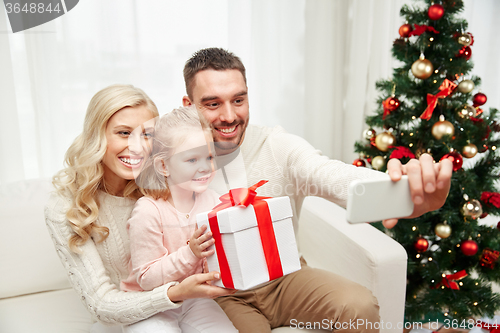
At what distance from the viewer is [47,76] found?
0.64 m

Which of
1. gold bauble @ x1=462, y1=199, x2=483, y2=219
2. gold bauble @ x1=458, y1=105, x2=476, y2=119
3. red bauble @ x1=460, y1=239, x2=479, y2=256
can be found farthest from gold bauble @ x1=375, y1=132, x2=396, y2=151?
red bauble @ x1=460, y1=239, x2=479, y2=256

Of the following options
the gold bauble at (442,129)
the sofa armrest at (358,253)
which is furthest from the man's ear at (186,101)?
the gold bauble at (442,129)

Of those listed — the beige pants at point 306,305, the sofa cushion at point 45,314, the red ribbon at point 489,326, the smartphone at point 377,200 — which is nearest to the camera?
the smartphone at point 377,200

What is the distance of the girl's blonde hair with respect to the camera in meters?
0.54

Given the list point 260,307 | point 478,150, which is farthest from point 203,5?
point 478,150

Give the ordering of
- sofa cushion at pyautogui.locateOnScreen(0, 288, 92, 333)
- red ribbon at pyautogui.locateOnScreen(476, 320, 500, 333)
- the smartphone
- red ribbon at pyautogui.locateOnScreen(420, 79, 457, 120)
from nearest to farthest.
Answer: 1. the smartphone
2. sofa cushion at pyautogui.locateOnScreen(0, 288, 92, 333)
3. red ribbon at pyautogui.locateOnScreen(420, 79, 457, 120)
4. red ribbon at pyautogui.locateOnScreen(476, 320, 500, 333)

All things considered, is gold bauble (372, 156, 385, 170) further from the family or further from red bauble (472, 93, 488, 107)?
the family

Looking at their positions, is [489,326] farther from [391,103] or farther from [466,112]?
[391,103]

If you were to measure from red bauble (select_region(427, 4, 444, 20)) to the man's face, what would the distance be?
0.96 metres

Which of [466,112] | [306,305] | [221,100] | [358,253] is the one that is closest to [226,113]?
[221,100]

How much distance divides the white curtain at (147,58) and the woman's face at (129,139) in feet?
0.19

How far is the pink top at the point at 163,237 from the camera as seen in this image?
603 mm

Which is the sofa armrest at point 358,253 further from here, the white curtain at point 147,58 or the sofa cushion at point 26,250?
the sofa cushion at point 26,250

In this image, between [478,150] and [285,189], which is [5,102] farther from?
[478,150]
